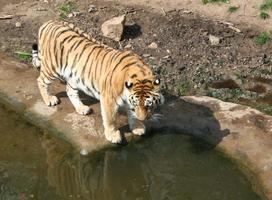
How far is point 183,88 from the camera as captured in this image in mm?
7273

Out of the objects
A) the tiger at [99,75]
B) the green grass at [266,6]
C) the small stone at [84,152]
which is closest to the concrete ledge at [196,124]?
the small stone at [84,152]

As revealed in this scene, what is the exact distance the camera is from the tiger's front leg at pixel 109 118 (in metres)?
5.86

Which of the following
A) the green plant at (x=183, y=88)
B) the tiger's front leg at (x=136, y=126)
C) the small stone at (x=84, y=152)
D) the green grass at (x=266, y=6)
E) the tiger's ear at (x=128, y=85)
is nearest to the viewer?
the tiger's ear at (x=128, y=85)

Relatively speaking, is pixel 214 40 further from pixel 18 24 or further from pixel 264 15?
pixel 18 24

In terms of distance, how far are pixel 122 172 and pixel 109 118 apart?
21.7 inches

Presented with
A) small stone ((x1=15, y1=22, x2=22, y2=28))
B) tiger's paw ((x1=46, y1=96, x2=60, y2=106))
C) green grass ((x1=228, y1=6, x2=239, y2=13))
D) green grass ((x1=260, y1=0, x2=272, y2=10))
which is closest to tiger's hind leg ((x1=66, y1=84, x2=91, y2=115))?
tiger's paw ((x1=46, y1=96, x2=60, y2=106))

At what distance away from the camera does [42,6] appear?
9570 millimetres

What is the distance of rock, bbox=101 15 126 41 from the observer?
Result: 833cm

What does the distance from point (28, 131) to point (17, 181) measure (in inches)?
34.4

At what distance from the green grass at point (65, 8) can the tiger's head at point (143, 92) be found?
4004 millimetres

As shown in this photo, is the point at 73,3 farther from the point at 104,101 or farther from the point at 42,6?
the point at 104,101

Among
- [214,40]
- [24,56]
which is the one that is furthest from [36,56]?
[214,40]

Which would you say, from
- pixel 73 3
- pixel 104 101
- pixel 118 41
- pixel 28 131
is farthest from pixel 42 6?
pixel 104 101

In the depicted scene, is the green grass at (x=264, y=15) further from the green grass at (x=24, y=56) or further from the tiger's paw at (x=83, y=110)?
the tiger's paw at (x=83, y=110)
